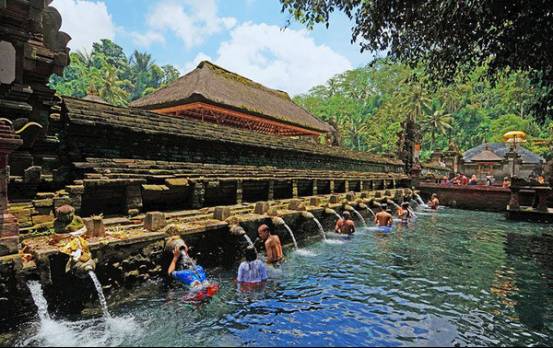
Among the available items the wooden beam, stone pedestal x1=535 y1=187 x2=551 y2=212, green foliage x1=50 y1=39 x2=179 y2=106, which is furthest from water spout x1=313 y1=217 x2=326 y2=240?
green foliage x1=50 y1=39 x2=179 y2=106

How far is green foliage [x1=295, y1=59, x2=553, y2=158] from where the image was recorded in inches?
1626

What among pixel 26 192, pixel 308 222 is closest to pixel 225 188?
pixel 308 222

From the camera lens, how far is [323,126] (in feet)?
78.4

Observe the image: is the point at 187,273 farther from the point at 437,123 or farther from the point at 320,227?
the point at 437,123

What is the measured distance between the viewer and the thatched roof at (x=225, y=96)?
14.5 metres

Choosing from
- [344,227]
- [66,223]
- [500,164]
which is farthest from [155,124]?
Answer: [500,164]

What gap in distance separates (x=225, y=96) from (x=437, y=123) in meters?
41.6

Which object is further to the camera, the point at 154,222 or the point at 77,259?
the point at 154,222

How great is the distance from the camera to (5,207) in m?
4.32

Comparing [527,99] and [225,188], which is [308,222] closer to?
[225,188]

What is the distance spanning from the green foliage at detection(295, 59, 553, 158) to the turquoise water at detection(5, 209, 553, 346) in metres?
34.2

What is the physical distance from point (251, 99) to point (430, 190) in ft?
51.0

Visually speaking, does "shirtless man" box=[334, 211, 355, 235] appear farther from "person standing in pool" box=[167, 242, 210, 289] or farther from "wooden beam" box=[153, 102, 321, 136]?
"wooden beam" box=[153, 102, 321, 136]

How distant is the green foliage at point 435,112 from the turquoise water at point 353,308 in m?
34.2
